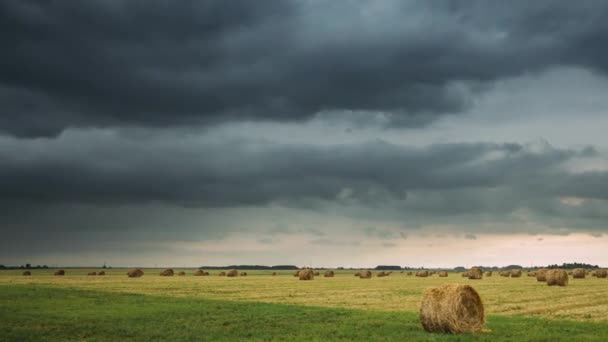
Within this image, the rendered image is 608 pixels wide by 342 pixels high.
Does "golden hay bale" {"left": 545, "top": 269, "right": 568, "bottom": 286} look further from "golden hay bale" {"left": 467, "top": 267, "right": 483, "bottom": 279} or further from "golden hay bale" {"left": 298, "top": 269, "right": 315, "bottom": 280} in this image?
"golden hay bale" {"left": 298, "top": 269, "right": 315, "bottom": 280}

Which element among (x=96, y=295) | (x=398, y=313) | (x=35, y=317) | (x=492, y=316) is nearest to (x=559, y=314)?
(x=492, y=316)

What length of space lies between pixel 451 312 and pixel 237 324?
346 inches

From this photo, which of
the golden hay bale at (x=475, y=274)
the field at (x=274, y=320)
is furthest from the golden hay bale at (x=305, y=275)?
the field at (x=274, y=320)

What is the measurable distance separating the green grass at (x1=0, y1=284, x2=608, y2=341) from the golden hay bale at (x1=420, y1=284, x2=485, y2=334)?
0.62 meters

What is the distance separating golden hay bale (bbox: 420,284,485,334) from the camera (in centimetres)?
2145

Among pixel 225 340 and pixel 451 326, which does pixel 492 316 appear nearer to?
pixel 451 326

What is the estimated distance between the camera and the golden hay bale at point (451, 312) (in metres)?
21.5

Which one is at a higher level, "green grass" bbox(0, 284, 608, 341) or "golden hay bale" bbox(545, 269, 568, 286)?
"golden hay bale" bbox(545, 269, 568, 286)

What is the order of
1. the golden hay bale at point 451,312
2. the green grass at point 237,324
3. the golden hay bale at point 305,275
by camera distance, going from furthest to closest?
the golden hay bale at point 305,275
the golden hay bale at point 451,312
the green grass at point 237,324

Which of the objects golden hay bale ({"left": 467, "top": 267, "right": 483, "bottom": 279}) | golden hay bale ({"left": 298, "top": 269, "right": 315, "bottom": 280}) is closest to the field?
golden hay bale ({"left": 298, "top": 269, "right": 315, "bottom": 280})

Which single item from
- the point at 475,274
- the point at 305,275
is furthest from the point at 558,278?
the point at 305,275

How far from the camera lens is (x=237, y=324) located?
23547mm

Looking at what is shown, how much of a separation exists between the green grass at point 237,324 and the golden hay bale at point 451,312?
24.4 inches

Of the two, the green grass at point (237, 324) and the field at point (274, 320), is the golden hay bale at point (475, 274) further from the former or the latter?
the green grass at point (237, 324)
